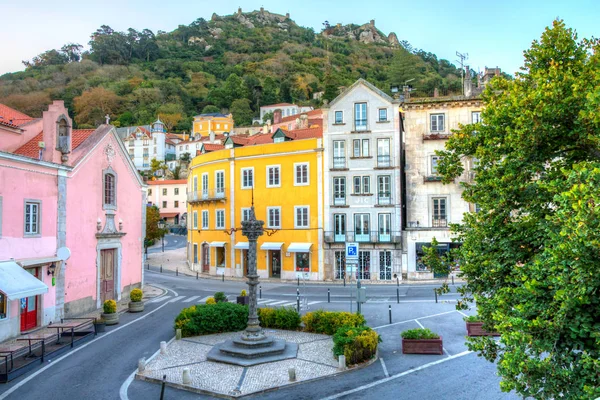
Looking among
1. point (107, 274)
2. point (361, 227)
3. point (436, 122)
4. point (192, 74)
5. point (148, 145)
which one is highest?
point (192, 74)

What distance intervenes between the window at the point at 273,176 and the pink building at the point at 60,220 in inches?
460

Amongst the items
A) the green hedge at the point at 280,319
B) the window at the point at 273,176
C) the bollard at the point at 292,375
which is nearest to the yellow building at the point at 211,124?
the window at the point at 273,176

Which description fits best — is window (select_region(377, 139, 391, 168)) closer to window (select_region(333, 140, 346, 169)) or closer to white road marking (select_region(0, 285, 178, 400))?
window (select_region(333, 140, 346, 169))

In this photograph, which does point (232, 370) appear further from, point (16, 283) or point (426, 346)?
point (16, 283)

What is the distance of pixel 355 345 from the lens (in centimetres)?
1444

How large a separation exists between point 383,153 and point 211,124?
77.2 metres

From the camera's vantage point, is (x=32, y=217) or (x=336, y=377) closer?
(x=336, y=377)

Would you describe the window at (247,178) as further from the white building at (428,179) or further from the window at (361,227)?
the white building at (428,179)

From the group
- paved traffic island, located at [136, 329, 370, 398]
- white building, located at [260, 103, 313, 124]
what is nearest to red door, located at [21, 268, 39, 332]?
paved traffic island, located at [136, 329, 370, 398]

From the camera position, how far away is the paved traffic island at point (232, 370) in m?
12.7

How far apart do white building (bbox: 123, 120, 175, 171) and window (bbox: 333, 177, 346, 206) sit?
70.2m

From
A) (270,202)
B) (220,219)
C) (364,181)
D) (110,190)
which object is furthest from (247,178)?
(110,190)

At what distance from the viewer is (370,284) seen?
33.9 meters

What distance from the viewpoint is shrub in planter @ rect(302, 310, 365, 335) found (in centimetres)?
1714
